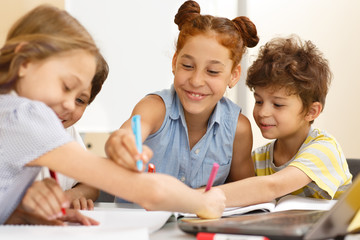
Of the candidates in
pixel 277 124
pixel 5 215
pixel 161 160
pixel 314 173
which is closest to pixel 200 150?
pixel 161 160

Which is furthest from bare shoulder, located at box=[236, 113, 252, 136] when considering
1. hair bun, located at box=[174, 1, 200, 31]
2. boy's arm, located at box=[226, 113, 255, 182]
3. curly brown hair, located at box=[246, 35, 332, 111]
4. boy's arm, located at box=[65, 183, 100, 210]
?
boy's arm, located at box=[65, 183, 100, 210]

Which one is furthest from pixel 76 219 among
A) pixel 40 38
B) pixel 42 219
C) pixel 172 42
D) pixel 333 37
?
pixel 333 37

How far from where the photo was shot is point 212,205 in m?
0.80

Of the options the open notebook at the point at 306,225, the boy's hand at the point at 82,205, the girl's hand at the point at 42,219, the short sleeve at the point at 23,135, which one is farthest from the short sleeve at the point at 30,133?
the boy's hand at the point at 82,205

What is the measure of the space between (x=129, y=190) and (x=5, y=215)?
223mm

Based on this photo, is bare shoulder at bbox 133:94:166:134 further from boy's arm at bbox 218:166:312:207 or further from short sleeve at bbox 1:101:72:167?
A: short sleeve at bbox 1:101:72:167

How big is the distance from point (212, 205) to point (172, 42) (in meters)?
2.27

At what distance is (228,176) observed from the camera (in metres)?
1.49

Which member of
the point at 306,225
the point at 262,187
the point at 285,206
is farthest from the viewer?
the point at 262,187

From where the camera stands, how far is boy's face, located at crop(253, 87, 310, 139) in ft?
4.57

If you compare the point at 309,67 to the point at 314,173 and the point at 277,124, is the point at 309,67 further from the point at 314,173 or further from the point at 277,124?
the point at 314,173

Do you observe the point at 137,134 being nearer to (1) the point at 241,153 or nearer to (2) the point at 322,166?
(2) the point at 322,166

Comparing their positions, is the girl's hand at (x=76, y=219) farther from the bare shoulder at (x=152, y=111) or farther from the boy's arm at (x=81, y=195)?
the bare shoulder at (x=152, y=111)

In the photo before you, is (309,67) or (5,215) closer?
(5,215)
